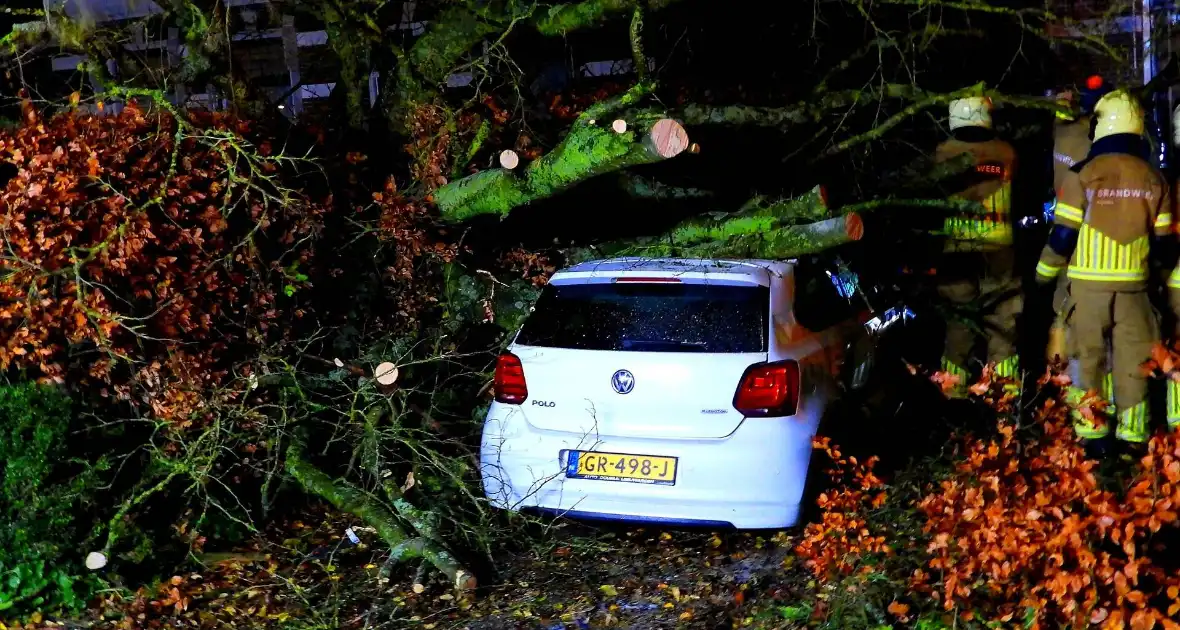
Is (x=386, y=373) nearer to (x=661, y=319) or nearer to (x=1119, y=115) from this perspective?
(x=661, y=319)

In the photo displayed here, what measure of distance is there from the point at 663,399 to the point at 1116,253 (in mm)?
3194

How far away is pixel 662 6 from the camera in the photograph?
22.0 feet

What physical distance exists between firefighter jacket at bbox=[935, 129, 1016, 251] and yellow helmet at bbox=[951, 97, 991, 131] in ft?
0.26

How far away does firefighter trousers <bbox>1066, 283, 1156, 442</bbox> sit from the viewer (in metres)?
6.59

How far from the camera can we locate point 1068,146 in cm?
844

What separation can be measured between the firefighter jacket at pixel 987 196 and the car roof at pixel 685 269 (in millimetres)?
2629

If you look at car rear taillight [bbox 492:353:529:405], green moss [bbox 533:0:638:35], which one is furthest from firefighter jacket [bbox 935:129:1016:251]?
car rear taillight [bbox 492:353:529:405]

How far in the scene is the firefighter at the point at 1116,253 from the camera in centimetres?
648

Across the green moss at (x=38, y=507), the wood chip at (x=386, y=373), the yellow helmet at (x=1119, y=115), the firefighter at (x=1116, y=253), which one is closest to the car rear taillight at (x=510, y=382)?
the wood chip at (x=386, y=373)

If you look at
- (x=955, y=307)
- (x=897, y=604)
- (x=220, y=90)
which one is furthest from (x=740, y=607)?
(x=220, y=90)

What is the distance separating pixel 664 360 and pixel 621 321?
0.34m

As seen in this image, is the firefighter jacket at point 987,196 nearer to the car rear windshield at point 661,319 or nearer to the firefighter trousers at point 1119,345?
the firefighter trousers at point 1119,345

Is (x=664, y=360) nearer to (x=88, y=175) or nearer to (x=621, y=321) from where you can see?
(x=621, y=321)

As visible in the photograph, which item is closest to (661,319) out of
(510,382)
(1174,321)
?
(510,382)
